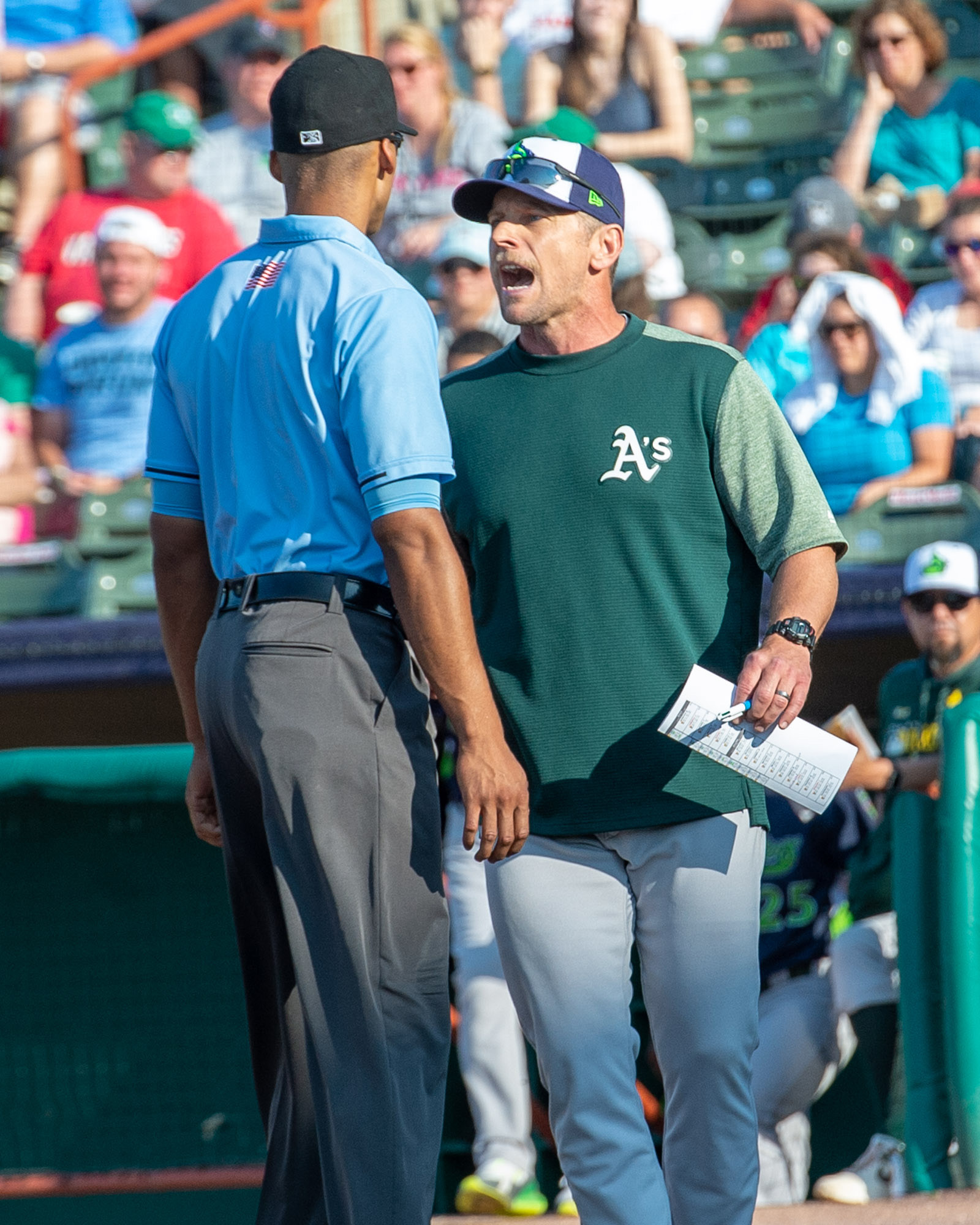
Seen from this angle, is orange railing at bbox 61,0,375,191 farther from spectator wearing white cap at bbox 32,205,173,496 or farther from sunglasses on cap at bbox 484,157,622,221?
sunglasses on cap at bbox 484,157,622,221

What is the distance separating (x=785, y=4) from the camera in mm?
7387

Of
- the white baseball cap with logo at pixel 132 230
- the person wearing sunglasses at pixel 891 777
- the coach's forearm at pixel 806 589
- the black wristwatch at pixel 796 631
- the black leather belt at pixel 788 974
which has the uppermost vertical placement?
the white baseball cap with logo at pixel 132 230

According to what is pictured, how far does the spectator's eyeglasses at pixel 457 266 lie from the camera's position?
580cm

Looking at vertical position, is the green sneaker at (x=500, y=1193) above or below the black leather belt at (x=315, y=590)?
below

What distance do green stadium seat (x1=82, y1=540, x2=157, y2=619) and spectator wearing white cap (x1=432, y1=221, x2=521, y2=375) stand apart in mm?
1412

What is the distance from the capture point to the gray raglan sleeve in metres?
2.47

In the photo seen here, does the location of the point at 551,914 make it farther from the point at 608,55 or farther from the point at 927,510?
the point at 608,55

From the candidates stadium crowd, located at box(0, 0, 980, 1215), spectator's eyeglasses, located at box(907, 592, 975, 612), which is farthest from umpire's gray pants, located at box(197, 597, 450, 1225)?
spectator's eyeglasses, located at box(907, 592, 975, 612)

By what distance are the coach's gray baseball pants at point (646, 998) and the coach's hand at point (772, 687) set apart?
0.80ft

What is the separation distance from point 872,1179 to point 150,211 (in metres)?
4.61

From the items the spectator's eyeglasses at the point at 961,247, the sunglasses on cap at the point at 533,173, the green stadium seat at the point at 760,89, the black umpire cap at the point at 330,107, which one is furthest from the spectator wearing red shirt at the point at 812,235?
the black umpire cap at the point at 330,107

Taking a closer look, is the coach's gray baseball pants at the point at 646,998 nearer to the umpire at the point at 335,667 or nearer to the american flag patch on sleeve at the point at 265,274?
the umpire at the point at 335,667

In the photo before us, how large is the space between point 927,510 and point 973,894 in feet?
5.00

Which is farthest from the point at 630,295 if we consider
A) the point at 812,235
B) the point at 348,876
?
the point at 348,876
